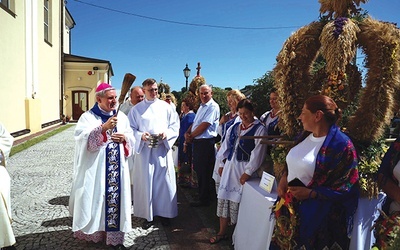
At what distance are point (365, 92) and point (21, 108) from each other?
13.8 metres

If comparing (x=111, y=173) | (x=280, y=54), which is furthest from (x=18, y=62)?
(x=280, y=54)

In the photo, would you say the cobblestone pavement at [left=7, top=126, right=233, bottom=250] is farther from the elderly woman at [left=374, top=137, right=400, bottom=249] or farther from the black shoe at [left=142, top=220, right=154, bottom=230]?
the elderly woman at [left=374, top=137, right=400, bottom=249]

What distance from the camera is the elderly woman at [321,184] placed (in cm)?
205

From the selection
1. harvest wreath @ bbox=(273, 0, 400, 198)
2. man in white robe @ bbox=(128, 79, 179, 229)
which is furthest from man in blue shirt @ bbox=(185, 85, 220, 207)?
harvest wreath @ bbox=(273, 0, 400, 198)

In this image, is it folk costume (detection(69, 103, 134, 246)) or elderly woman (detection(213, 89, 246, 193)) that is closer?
folk costume (detection(69, 103, 134, 246))

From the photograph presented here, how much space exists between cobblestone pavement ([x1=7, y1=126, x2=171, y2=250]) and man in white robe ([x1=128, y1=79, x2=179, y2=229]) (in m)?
0.25

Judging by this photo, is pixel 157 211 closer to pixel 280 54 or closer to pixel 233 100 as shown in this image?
pixel 233 100

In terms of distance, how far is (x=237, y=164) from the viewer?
3416 mm

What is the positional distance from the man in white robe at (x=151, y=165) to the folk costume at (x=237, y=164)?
0.96 metres

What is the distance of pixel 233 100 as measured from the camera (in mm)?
4582

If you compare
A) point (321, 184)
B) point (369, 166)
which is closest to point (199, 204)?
point (369, 166)

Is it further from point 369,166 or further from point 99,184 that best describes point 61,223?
point 369,166

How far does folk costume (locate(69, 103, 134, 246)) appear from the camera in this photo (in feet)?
10.5

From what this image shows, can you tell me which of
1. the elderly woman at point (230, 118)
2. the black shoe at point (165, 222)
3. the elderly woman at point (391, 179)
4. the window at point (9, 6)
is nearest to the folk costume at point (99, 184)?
the black shoe at point (165, 222)
